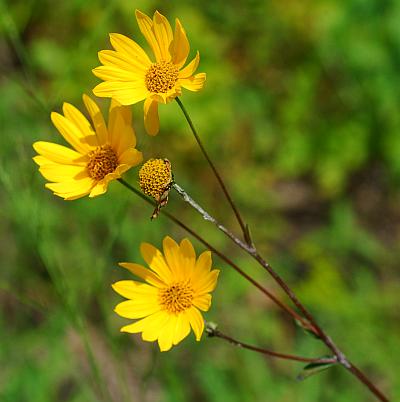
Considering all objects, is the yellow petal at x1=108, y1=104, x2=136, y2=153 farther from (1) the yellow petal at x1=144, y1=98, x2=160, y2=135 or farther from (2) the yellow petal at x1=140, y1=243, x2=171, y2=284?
(2) the yellow petal at x1=140, y1=243, x2=171, y2=284

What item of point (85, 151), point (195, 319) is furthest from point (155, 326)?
point (85, 151)

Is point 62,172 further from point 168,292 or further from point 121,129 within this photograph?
point 168,292

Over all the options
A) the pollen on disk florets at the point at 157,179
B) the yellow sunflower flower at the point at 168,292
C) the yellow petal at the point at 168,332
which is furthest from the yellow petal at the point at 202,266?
the pollen on disk florets at the point at 157,179

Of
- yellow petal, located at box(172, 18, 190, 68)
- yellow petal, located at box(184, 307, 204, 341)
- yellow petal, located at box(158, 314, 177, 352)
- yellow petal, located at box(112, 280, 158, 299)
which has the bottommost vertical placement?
yellow petal, located at box(158, 314, 177, 352)

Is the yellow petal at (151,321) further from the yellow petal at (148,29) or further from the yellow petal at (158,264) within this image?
the yellow petal at (148,29)

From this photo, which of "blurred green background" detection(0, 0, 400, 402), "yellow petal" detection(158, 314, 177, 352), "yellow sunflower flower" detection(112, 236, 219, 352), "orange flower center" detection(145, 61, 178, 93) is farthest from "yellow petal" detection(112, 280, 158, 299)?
"blurred green background" detection(0, 0, 400, 402)

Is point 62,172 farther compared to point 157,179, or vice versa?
point 62,172

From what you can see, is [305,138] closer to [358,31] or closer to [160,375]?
[358,31]
